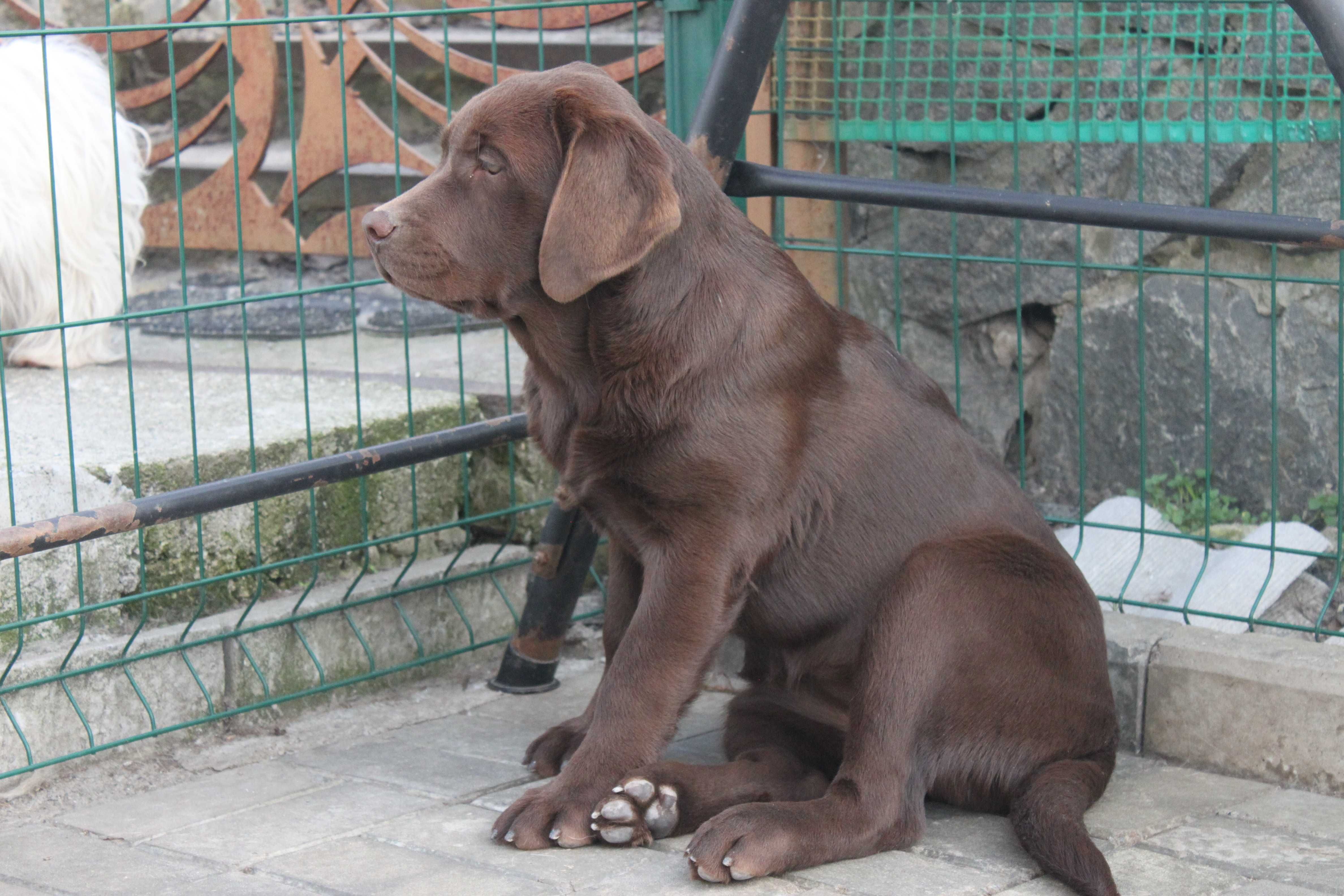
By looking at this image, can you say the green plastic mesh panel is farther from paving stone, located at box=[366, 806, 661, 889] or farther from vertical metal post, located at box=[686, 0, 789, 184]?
paving stone, located at box=[366, 806, 661, 889]

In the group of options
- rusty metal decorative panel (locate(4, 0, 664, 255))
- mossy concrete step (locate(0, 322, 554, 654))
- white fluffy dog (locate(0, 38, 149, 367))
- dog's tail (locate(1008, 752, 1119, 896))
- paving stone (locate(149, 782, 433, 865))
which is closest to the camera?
dog's tail (locate(1008, 752, 1119, 896))

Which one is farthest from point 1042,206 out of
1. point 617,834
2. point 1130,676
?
point 617,834

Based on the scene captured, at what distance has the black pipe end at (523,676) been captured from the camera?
393 cm

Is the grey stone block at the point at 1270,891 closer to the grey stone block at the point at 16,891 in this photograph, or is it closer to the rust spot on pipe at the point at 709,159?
the rust spot on pipe at the point at 709,159

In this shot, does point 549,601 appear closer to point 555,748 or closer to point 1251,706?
point 555,748

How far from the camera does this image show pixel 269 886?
2721 mm

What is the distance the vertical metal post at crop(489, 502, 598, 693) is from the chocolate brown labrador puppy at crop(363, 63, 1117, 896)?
68cm

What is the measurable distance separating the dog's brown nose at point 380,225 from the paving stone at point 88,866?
1198 mm

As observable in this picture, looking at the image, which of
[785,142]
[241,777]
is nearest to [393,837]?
[241,777]

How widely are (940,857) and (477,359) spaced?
2595mm

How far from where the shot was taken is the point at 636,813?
2818 millimetres

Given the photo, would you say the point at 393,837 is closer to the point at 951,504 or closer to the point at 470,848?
the point at 470,848

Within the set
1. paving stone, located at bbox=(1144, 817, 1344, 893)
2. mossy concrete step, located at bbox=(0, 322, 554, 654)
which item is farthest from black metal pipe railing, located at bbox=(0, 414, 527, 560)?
paving stone, located at bbox=(1144, 817, 1344, 893)

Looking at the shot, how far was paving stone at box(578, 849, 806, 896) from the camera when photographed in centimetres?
266
